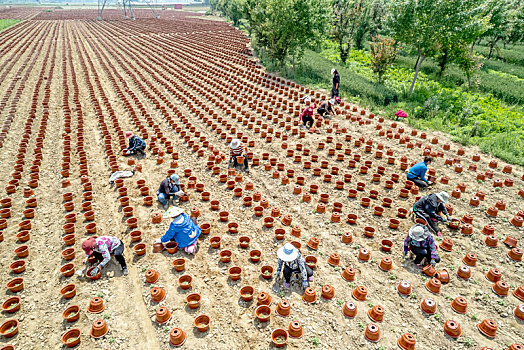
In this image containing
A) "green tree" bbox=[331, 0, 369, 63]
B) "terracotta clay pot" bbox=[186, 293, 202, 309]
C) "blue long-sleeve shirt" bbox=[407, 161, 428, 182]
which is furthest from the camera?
"green tree" bbox=[331, 0, 369, 63]

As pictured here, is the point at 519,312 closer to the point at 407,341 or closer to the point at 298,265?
the point at 407,341

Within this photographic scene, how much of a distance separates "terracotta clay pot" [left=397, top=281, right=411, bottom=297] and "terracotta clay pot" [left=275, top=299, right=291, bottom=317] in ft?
7.31

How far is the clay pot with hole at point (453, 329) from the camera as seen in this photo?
4754 millimetres

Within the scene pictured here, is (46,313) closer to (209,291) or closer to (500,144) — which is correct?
(209,291)

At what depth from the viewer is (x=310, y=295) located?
17.5 feet

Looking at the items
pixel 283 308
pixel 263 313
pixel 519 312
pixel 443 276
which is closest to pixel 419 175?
pixel 443 276

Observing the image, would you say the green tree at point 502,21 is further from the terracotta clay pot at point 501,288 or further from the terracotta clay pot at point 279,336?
the terracotta clay pot at point 279,336

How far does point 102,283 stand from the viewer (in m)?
5.83

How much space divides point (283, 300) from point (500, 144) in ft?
36.1

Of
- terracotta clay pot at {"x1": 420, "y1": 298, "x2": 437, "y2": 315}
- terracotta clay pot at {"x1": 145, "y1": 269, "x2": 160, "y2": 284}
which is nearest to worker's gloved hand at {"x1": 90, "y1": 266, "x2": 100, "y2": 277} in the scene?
terracotta clay pot at {"x1": 145, "y1": 269, "x2": 160, "y2": 284}

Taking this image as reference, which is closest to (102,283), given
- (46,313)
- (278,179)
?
(46,313)

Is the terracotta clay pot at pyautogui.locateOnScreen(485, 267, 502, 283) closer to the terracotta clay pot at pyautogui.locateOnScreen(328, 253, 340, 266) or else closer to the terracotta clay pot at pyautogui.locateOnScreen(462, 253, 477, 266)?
the terracotta clay pot at pyautogui.locateOnScreen(462, 253, 477, 266)

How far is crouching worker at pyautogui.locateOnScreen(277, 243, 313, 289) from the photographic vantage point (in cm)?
526

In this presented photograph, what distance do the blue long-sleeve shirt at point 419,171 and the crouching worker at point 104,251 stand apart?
821 centimetres
